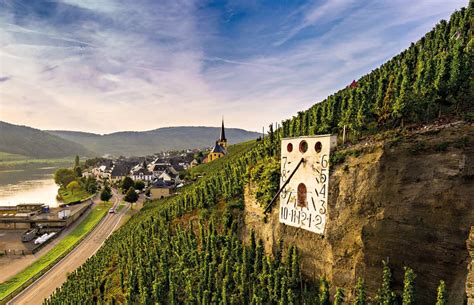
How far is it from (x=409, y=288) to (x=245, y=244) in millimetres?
15217

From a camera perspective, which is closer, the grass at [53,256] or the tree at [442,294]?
the tree at [442,294]

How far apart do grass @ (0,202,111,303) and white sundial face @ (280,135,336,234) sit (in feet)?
145

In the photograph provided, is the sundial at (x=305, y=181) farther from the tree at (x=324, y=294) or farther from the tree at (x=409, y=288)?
the tree at (x=409, y=288)

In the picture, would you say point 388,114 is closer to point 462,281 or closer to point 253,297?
point 462,281

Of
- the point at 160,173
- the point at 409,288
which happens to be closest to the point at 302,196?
the point at 409,288

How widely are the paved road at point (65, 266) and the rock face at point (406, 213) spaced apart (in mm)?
42881

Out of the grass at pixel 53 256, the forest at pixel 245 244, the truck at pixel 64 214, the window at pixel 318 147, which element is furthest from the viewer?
the truck at pixel 64 214

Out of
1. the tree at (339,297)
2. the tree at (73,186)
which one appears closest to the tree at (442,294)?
the tree at (339,297)

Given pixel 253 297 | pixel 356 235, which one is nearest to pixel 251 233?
pixel 253 297

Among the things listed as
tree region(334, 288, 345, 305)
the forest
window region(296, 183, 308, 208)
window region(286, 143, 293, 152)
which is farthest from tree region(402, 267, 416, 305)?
window region(286, 143, 293, 152)

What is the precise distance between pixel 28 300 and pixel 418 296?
1886 inches

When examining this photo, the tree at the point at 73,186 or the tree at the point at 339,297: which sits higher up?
the tree at the point at 339,297

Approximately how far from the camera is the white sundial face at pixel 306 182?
20.1m

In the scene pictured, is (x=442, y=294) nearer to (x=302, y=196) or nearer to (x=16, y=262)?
(x=302, y=196)
